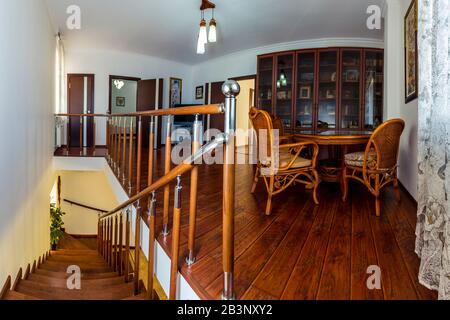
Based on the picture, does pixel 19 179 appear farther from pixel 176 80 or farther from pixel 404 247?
pixel 176 80

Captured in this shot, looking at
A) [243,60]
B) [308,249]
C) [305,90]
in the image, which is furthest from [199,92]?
[308,249]

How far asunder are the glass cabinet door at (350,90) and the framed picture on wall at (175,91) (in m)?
3.97

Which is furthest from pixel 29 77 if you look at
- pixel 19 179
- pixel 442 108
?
pixel 442 108

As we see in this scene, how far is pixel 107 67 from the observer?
6223 mm

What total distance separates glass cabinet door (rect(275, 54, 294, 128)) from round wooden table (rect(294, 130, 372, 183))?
1371mm

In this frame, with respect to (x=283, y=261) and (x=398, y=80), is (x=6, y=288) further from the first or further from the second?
(x=398, y=80)

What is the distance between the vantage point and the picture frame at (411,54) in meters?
2.28

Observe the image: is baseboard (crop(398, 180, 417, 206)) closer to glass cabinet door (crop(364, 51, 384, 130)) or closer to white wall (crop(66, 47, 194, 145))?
glass cabinet door (crop(364, 51, 384, 130))

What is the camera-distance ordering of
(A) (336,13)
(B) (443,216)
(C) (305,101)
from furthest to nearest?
(C) (305,101) → (A) (336,13) → (B) (443,216)

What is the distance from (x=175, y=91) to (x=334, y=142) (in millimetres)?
5214

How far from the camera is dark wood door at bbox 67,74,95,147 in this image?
6.10 metres

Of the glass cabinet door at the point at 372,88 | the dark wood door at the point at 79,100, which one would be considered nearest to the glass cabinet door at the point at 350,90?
the glass cabinet door at the point at 372,88

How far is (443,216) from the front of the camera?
1041 millimetres

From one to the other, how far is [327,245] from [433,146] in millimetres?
708
